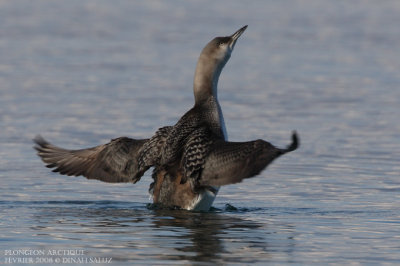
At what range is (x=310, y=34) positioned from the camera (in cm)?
2156

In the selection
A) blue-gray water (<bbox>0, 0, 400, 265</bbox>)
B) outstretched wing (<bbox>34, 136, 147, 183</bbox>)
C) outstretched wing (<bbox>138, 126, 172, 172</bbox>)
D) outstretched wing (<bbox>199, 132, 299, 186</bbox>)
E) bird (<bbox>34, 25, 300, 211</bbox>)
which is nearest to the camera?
blue-gray water (<bbox>0, 0, 400, 265</bbox>)

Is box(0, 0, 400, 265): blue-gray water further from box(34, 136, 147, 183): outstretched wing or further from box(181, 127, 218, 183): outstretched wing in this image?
box(181, 127, 218, 183): outstretched wing

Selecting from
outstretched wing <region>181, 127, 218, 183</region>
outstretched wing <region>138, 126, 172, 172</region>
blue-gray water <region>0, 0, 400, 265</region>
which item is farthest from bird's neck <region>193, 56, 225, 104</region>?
blue-gray water <region>0, 0, 400, 265</region>

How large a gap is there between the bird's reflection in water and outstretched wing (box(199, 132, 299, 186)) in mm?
370

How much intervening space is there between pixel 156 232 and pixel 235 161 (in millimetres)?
978

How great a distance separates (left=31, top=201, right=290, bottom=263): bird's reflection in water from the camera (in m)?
7.51

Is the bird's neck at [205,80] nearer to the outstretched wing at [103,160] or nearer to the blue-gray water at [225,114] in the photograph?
the outstretched wing at [103,160]

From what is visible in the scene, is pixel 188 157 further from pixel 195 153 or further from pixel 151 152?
pixel 151 152

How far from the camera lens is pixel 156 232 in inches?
326

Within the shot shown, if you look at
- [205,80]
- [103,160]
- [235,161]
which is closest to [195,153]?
[235,161]

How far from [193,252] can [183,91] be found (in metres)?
8.23

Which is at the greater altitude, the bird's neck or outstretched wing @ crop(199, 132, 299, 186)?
the bird's neck

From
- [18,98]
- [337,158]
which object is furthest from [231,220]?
[18,98]

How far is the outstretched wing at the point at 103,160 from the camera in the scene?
9617 millimetres
